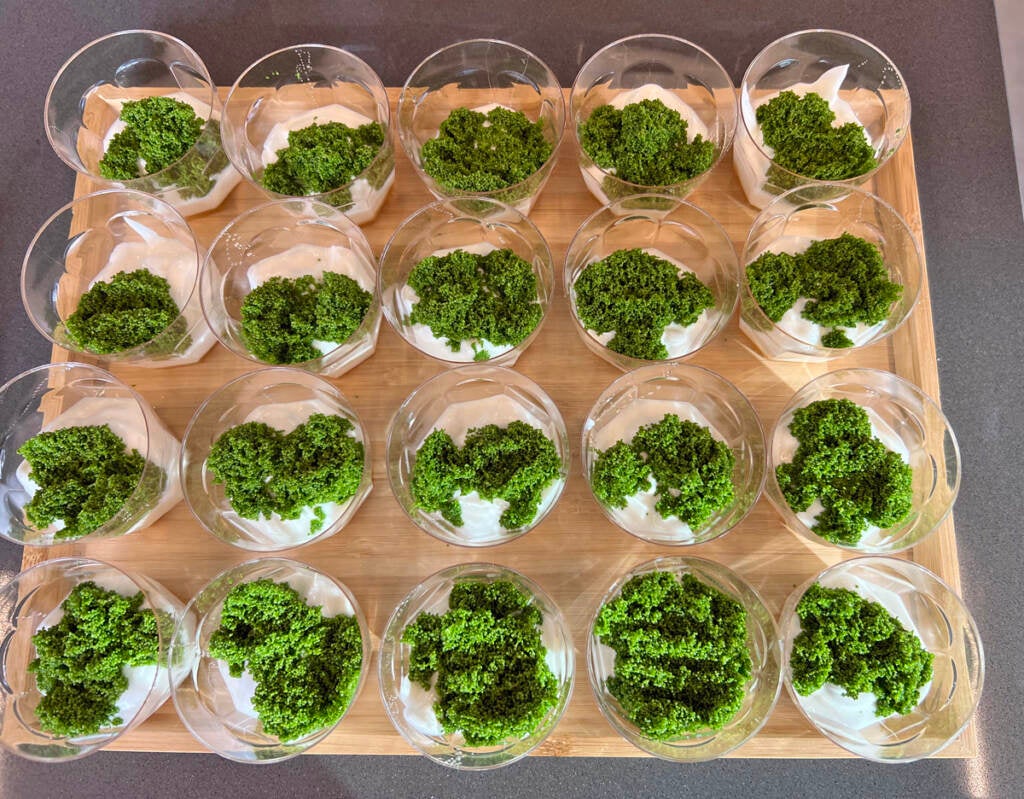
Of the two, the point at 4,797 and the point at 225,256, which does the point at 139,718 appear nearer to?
the point at 4,797

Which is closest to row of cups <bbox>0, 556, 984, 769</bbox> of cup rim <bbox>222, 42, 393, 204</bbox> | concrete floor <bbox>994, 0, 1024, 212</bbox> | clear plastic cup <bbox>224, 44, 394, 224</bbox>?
cup rim <bbox>222, 42, 393, 204</bbox>

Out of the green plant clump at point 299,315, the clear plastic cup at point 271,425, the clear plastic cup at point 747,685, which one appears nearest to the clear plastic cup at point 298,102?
the green plant clump at point 299,315

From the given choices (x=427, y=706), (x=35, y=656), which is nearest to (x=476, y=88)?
(x=427, y=706)

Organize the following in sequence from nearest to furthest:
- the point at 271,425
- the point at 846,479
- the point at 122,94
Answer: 1. the point at 846,479
2. the point at 271,425
3. the point at 122,94

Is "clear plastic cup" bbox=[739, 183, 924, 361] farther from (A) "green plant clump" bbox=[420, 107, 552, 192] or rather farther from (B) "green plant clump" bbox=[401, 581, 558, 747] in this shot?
(B) "green plant clump" bbox=[401, 581, 558, 747]

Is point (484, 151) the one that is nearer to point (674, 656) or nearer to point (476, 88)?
point (476, 88)

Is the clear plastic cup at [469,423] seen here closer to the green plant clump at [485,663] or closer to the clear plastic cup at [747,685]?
the green plant clump at [485,663]
